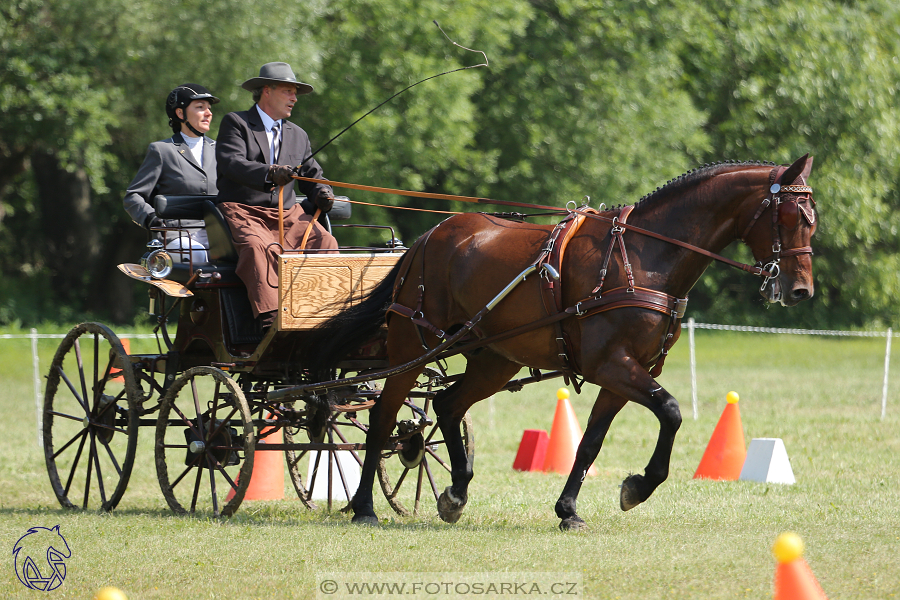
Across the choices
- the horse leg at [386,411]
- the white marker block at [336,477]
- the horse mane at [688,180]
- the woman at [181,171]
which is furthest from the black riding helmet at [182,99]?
the horse mane at [688,180]

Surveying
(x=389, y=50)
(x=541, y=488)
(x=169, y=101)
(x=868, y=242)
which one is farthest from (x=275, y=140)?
(x=868, y=242)

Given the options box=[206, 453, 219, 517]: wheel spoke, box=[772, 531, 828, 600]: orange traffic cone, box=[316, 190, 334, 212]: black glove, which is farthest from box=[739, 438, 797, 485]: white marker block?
box=[772, 531, 828, 600]: orange traffic cone

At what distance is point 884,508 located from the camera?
6.54m

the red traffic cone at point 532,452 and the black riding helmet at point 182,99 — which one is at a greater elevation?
the black riding helmet at point 182,99

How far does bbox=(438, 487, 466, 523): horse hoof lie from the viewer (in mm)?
6328

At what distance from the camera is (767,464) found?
25.7 feet

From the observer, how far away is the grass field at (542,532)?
466cm

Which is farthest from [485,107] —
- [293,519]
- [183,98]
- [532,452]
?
[293,519]

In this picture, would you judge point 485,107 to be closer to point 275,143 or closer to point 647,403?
point 275,143

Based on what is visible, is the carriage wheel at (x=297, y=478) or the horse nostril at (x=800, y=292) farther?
the carriage wheel at (x=297, y=478)

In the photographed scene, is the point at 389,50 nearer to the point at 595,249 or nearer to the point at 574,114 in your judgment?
the point at 574,114

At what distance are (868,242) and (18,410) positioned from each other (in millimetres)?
17863

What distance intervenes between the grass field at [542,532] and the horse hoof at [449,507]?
0.29ft

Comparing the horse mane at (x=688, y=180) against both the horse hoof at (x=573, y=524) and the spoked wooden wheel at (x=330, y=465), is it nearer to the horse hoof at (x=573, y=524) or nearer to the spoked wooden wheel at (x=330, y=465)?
the horse hoof at (x=573, y=524)
